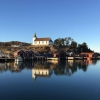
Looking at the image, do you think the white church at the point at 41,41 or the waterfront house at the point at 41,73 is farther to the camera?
the white church at the point at 41,41

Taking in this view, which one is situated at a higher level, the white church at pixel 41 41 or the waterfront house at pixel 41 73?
the white church at pixel 41 41

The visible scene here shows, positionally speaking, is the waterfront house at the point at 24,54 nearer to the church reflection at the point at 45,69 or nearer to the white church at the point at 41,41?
the white church at the point at 41,41

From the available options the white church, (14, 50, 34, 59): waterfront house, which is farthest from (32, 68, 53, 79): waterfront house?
the white church

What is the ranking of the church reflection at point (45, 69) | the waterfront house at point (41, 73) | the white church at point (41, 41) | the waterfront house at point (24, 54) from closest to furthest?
the waterfront house at point (41, 73) → the church reflection at point (45, 69) → the waterfront house at point (24, 54) → the white church at point (41, 41)

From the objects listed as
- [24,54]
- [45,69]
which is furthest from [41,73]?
[24,54]

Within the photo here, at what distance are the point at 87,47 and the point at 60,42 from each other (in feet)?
83.0

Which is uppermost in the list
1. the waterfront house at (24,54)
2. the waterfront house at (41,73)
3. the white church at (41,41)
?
the white church at (41,41)

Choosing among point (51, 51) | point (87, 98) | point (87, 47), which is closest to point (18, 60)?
point (51, 51)

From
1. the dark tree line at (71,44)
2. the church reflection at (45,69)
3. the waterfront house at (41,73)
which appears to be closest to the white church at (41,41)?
the dark tree line at (71,44)

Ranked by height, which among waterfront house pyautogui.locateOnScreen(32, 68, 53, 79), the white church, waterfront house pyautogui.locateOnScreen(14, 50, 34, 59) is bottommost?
waterfront house pyautogui.locateOnScreen(32, 68, 53, 79)

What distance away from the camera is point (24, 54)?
109312 mm

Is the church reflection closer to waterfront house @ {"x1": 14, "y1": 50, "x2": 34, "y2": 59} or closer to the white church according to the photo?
waterfront house @ {"x1": 14, "y1": 50, "x2": 34, "y2": 59}

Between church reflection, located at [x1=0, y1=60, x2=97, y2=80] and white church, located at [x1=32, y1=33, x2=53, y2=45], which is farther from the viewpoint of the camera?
white church, located at [x1=32, y1=33, x2=53, y2=45]

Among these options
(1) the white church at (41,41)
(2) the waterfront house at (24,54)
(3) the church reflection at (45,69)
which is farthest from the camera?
(1) the white church at (41,41)
